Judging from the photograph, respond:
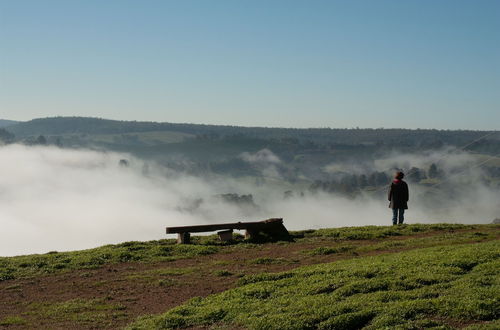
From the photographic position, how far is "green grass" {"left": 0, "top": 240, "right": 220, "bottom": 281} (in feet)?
67.8

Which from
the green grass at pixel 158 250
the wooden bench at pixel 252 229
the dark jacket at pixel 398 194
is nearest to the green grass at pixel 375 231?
the green grass at pixel 158 250

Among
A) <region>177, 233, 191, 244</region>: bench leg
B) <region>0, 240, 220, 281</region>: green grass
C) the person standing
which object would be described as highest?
the person standing

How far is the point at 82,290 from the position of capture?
17750 millimetres

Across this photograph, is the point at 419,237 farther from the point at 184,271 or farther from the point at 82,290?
the point at 82,290

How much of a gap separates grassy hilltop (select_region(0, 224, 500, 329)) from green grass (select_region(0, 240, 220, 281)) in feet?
0.15

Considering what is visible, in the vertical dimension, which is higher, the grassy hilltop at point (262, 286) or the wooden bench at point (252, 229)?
the wooden bench at point (252, 229)

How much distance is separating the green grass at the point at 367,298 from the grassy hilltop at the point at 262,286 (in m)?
0.03

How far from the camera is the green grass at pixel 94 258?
20.7 meters

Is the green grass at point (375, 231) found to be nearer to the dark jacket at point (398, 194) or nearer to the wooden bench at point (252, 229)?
the wooden bench at point (252, 229)

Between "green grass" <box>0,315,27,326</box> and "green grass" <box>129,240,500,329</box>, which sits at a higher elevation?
"green grass" <box>129,240,500,329</box>

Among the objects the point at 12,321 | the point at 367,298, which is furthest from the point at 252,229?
the point at 367,298

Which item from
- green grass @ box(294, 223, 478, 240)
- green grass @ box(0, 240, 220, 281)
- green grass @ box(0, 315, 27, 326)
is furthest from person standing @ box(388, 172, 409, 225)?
green grass @ box(0, 315, 27, 326)

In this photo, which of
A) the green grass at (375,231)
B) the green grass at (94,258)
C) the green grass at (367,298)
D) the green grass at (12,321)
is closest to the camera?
the green grass at (367,298)

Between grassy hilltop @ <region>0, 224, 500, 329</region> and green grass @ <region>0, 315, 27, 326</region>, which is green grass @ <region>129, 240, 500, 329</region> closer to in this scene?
grassy hilltop @ <region>0, 224, 500, 329</region>
